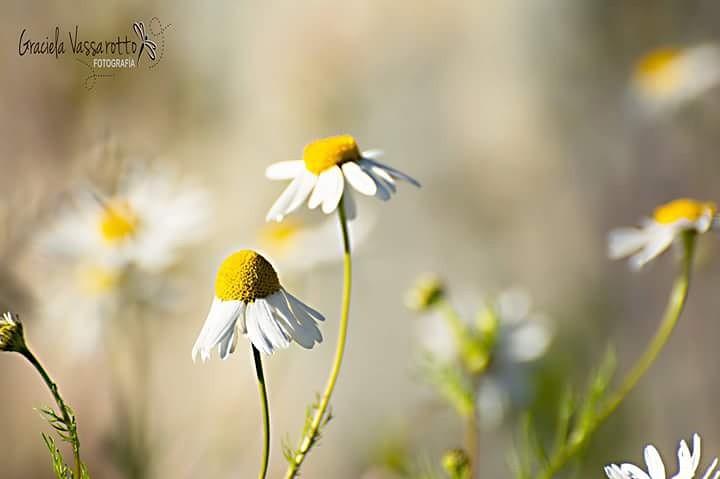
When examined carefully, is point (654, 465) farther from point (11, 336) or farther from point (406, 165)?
point (406, 165)

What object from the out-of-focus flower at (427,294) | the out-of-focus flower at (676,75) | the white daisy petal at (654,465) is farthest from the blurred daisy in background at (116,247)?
the out-of-focus flower at (676,75)

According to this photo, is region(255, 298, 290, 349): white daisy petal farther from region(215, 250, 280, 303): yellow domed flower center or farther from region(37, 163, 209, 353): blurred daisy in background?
region(37, 163, 209, 353): blurred daisy in background

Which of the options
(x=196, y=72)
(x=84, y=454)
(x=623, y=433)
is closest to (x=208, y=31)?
(x=196, y=72)

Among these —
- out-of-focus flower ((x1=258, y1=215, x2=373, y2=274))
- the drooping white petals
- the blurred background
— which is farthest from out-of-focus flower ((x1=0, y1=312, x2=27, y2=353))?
the blurred background

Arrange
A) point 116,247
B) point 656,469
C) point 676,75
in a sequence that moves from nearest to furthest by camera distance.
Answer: point 656,469 → point 116,247 → point 676,75

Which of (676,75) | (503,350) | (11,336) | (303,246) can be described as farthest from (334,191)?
(676,75)

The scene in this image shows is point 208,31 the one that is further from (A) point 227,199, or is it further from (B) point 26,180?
(B) point 26,180
